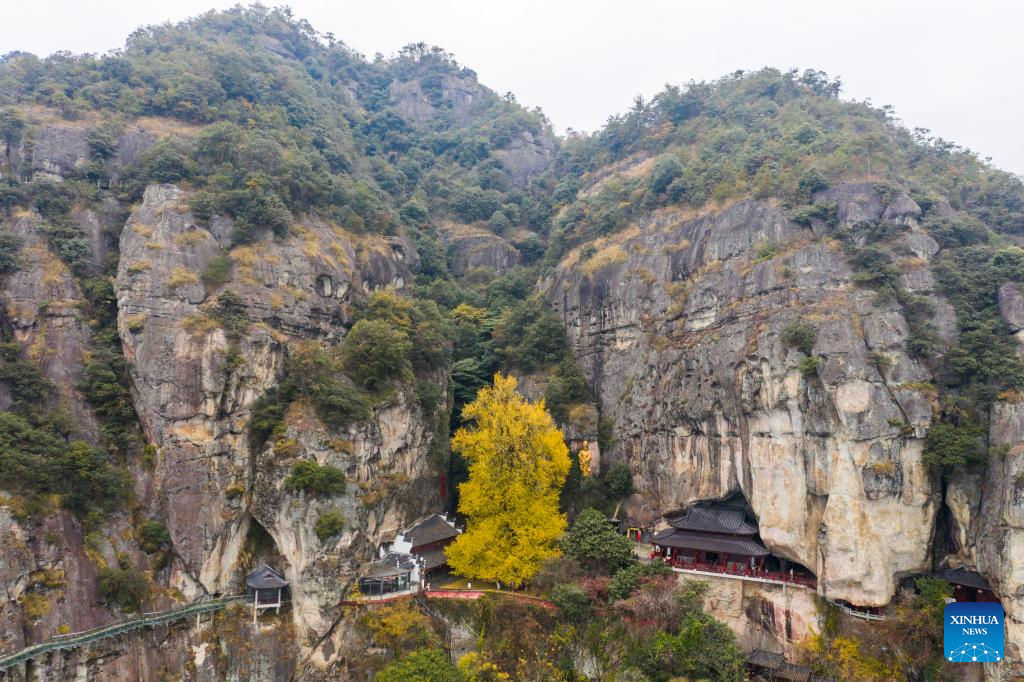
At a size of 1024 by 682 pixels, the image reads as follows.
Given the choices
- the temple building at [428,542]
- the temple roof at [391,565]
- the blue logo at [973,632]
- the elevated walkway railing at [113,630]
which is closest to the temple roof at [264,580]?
the elevated walkway railing at [113,630]

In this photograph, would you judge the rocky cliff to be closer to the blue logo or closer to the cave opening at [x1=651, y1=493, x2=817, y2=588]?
the blue logo

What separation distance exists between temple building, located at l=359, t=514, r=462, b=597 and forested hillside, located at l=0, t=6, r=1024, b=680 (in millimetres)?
852

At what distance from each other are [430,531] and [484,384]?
10019mm

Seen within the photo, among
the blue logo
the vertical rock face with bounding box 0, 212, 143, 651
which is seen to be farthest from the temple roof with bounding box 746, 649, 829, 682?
the vertical rock face with bounding box 0, 212, 143, 651

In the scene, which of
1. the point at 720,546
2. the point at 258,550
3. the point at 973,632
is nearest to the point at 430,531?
the point at 258,550

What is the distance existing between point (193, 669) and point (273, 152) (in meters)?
27.0

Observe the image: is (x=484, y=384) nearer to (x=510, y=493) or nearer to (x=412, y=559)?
(x=510, y=493)

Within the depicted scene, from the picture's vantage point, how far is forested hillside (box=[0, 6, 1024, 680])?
22016 millimetres

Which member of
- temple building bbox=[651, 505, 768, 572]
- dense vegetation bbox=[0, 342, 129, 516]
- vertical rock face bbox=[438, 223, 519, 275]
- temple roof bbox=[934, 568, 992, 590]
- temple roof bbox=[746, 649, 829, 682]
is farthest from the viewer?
vertical rock face bbox=[438, 223, 519, 275]

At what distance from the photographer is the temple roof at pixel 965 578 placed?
2081 cm

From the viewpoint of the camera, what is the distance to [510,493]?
26.2m

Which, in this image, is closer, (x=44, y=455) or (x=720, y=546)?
(x=44, y=455)

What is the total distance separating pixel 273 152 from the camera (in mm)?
34188


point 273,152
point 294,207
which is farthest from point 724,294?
point 273,152
